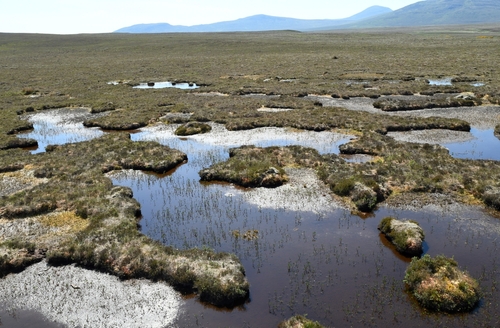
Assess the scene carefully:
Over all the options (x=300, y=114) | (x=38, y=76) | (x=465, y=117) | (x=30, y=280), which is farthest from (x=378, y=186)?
(x=38, y=76)

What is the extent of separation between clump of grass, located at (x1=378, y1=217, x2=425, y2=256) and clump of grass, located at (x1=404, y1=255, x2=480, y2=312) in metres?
1.70

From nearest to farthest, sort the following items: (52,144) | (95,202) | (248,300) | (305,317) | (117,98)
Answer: (305,317), (248,300), (95,202), (52,144), (117,98)

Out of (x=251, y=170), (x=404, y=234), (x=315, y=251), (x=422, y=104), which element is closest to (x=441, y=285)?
(x=404, y=234)

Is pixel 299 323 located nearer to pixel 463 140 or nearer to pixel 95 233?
pixel 95 233

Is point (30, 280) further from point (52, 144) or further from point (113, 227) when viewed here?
point (52, 144)

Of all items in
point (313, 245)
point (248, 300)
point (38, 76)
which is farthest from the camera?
point (38, 76)

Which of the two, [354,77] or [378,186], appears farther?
[354,77]

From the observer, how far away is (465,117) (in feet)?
146

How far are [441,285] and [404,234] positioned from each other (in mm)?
3963

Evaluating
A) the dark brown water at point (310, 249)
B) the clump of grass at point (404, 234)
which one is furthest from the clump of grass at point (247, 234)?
the clump of grass at point (404, 234)

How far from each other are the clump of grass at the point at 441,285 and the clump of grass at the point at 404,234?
1.70 m

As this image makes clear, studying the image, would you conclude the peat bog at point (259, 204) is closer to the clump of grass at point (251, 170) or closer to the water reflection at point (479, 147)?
the clump of grass at point (251, 170)

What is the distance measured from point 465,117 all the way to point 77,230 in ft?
146

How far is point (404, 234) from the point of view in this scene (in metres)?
18.8
